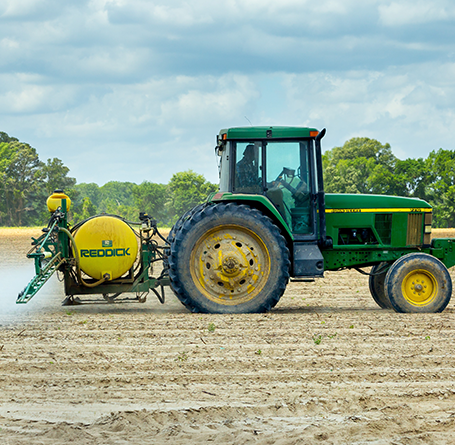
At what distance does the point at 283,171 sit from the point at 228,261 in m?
1.57

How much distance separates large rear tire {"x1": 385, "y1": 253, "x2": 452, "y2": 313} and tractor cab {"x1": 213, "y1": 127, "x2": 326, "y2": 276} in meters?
1.25

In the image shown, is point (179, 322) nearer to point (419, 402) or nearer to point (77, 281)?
point (77, 281)

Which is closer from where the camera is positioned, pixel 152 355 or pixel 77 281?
pixel 152 355

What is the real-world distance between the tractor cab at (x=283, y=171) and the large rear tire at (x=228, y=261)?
0.41 meters

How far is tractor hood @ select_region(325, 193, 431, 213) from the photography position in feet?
31.9

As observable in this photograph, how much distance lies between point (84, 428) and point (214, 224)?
456 cm

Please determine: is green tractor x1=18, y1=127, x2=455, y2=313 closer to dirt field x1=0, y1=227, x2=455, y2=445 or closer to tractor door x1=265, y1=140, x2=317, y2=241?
tractor door x1=265, y1=140, x2=317, y2=241

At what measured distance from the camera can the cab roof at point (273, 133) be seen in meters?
9.18

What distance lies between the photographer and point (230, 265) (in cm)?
896

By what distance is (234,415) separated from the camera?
4.99 m

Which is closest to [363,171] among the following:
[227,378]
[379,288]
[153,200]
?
[153,200]

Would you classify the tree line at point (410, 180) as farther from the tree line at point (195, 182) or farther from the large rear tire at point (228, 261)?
the large rear tire at point (228, 261)

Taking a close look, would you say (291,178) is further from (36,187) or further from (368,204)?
(36,187)

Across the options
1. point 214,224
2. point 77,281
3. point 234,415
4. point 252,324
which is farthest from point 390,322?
point 77,281
